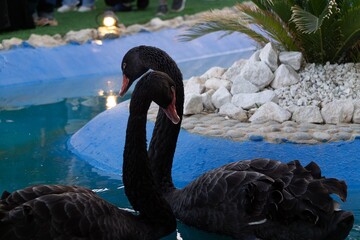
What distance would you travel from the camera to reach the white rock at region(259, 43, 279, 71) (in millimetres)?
6629

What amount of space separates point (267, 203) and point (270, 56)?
2.72 metres

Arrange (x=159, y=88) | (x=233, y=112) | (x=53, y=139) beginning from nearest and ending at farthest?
(x=159, y=88) → (x=233, y=112) → (x=53, y=139)

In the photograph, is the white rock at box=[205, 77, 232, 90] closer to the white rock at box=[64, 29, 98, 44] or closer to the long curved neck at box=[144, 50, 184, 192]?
the long curved neck at box=[144, 50, 184, 192]

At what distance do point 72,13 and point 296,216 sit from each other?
1122 centimetres

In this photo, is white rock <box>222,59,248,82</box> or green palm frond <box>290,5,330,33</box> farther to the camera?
white rock <box>222,59,248,82</box>

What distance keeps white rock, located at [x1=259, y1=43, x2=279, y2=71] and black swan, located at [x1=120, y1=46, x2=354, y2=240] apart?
2.12 m

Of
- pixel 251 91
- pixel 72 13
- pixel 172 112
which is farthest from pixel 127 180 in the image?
pixel 72 13

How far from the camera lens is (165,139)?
5.18 m

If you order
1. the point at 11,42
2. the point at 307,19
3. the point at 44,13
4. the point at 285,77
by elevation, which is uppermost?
the point at 307,19

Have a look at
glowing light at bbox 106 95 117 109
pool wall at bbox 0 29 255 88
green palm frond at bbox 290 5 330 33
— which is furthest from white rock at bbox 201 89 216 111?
pool wall at bbox 0 29 255 88

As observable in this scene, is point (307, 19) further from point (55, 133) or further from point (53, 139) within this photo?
Result: point (55, 133)

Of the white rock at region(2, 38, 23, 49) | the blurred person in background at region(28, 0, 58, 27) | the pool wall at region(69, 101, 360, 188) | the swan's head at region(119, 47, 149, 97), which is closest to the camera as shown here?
the swan's head at region(119, 47, 149, 97)

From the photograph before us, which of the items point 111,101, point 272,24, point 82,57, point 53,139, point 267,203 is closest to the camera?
point 267,203

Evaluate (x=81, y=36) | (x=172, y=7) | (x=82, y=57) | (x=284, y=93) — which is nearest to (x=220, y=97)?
(x=284, y=93)
